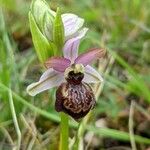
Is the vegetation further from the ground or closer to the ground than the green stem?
closer to the ground

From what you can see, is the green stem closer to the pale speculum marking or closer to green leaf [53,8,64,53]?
the pale speculum marking

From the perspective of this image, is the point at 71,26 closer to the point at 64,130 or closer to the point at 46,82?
the point at 46,82

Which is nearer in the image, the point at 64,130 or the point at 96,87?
the point at 64,130

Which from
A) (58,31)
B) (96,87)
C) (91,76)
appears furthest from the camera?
(96,87)

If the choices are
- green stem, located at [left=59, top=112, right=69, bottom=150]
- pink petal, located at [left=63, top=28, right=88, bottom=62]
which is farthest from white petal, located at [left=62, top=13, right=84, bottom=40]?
green stem, located at [left=59, top=112, right=69, bottom=150]

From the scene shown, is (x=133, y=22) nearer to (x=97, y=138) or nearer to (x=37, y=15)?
(x=97, y=138)

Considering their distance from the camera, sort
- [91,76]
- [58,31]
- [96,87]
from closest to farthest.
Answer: [58,31] < [91,76] < [96,87]

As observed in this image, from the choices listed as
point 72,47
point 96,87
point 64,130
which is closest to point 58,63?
point 72,47
